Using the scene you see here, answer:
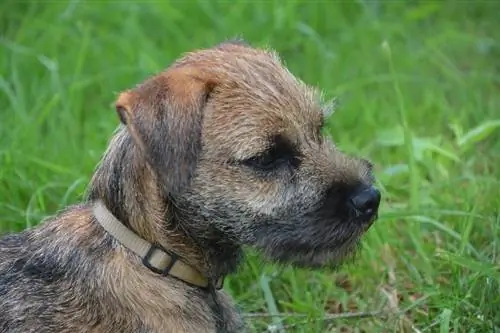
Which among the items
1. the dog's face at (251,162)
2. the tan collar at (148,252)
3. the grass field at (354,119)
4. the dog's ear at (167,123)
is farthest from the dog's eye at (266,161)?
the grass field at (354,119)

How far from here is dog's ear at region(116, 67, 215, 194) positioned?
364 centimetres

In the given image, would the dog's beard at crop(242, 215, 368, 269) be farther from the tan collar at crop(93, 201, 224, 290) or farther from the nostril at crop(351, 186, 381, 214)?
the tan collar at crop(93, 201, 224, 290)

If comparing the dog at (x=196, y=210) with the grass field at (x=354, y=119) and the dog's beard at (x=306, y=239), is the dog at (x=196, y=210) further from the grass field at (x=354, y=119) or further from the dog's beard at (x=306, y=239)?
the grass field at (x=354, y=119)

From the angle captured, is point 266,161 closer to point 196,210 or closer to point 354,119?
point 196,210

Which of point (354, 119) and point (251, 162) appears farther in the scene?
point (354, 119)

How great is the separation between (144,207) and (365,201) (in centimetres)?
81

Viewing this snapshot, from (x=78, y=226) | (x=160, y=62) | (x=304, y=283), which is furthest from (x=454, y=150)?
(x=78, y=226)

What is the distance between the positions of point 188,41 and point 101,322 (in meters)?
3.54

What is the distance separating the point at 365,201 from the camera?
3852 mm

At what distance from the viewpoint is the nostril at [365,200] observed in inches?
152

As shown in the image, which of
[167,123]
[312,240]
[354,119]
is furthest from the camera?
[354,119]

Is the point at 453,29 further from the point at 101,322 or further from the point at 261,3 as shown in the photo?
the point at 101,322

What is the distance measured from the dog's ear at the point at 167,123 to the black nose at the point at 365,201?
24.0 inches

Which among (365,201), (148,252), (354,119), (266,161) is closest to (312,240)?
(365,201)
